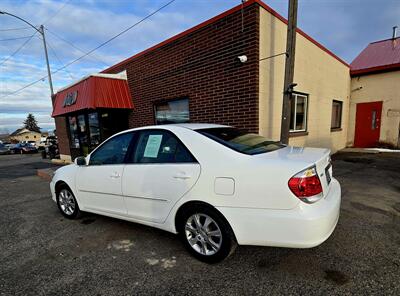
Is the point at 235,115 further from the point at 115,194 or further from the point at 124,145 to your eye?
the point at 115,194

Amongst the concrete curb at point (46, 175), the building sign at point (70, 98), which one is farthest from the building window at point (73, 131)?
the concrete curb at point (46, 175)

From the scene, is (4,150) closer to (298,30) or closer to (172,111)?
(172,111)

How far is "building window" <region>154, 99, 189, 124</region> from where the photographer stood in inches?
275

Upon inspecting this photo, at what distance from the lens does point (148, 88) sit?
778cm

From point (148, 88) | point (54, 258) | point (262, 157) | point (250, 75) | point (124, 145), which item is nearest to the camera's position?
point (262, 157)

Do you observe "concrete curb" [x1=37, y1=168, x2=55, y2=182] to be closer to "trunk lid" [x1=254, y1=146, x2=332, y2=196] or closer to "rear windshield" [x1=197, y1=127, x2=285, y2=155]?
"rear windshield" [x1=197, y1=127, x2=285, y2=155]

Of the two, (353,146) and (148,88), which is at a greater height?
(148,88)

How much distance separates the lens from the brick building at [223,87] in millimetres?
5332

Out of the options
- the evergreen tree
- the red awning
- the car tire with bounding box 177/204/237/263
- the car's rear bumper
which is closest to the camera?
the car's rear bumper

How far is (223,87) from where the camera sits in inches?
227

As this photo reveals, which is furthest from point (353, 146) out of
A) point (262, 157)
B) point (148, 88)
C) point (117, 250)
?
point (117, 250)

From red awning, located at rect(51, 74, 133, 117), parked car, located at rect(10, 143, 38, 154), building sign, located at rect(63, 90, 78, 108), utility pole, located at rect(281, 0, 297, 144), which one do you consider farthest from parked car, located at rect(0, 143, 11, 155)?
utility pole, located at rect(281, 0, 297, 144)

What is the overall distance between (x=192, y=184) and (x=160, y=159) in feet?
1.91

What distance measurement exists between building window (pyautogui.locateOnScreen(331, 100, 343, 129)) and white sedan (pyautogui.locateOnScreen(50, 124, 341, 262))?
8336mm
